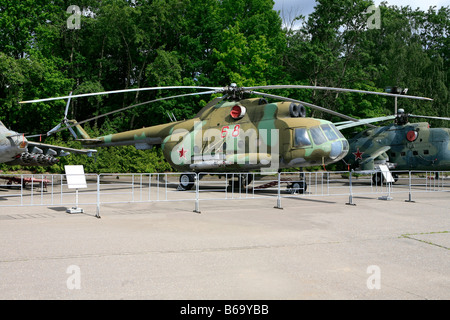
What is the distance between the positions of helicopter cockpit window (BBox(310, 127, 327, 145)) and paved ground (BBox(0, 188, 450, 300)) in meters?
4.78

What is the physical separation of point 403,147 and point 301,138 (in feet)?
36.6

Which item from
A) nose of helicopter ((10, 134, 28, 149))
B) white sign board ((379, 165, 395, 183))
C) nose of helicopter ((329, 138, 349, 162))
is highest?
nose of helicopter ((10, 134, 28, 149))

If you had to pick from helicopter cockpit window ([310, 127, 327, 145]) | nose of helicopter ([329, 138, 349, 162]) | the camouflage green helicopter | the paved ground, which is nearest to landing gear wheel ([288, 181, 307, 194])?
nose of helicopter ([329, 138, 349, 162])

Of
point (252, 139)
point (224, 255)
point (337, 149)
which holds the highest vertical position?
point (252, 139)

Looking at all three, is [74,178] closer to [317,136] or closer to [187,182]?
[187,182]

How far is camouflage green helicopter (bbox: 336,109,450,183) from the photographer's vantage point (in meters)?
22.2

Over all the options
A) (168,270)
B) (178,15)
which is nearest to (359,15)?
(178,15)

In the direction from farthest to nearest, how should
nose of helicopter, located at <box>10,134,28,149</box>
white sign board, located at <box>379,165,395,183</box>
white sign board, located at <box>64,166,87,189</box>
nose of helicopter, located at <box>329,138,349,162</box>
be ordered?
nose of helicopter, located at <box>10,134,28,149</box> → nose of helicopter, located at <box>329,138,349,162</box> → white sign board, located at <box>379,165,395,183</box> → white sign board, located at <box>64,166,87,189</box>

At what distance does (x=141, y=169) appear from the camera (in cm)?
2852

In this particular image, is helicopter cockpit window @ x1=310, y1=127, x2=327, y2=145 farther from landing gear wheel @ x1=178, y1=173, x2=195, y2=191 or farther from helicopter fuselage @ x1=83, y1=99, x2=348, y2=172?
landing gear wheel @ x1=178, y1=173, x2=195, y2=191

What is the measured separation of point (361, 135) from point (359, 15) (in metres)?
17.7

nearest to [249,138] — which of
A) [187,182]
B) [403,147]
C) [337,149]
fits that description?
[337,149]

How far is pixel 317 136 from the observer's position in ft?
50.1

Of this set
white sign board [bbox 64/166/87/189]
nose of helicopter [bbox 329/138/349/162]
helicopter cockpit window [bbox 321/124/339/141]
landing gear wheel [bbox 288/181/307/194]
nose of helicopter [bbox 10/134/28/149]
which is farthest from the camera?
Answer: landing gear wheel [bbox 288/181/307/194]
